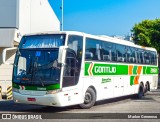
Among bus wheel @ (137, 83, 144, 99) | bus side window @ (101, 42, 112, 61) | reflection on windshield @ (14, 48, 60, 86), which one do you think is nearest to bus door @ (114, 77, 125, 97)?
bus side window @ (101, 42, 112, 61)

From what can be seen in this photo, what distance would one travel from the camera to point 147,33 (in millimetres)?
42750

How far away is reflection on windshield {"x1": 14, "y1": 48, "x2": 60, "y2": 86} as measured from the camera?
13383mm

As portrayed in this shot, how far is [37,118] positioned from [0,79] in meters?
19.1

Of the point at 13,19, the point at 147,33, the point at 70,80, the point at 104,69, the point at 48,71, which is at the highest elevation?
the point at 147,33

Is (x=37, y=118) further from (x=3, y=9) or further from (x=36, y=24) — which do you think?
(x=36, y=24)

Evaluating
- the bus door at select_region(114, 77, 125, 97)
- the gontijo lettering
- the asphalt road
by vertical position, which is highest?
the gontijo lettering

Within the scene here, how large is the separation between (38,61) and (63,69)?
40.0 inches

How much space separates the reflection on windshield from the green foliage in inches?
1117

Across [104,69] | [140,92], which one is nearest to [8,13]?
[140,92]

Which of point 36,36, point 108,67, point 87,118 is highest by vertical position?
point 36,36

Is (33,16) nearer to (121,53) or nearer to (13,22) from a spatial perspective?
(13,22)

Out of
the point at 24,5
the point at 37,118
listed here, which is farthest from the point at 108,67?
the point at 24,5

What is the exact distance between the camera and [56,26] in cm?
4800

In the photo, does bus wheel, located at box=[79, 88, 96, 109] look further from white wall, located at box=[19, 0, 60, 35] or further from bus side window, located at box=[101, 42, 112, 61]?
white wall, located at box=[19, 0, 60, 35]
